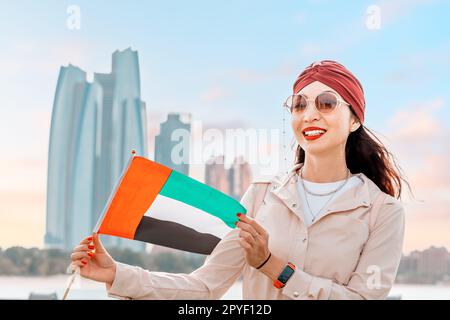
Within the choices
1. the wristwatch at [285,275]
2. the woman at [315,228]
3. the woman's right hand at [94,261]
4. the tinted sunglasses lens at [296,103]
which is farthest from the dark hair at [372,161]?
the woman's right hand at [94,261]

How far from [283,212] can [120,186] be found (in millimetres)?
633

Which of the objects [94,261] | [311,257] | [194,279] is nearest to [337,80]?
[311,257]

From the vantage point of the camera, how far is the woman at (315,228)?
2.19 metres

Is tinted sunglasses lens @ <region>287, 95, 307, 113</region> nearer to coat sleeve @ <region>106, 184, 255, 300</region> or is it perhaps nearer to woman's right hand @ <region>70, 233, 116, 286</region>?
coat sleeve @ <region>106, 184, 255, 300</region>

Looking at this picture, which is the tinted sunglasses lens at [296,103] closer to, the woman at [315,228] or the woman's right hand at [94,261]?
the woman at [315,228]

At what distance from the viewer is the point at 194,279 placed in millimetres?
2408

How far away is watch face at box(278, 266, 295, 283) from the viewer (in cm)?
214

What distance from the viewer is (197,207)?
7.79 feet

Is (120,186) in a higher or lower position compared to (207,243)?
higher

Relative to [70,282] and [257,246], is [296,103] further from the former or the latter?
[70,282]

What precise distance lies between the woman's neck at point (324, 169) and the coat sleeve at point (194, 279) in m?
0.25

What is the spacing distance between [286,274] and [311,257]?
152mm

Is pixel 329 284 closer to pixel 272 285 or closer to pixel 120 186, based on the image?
pixel 272 285
